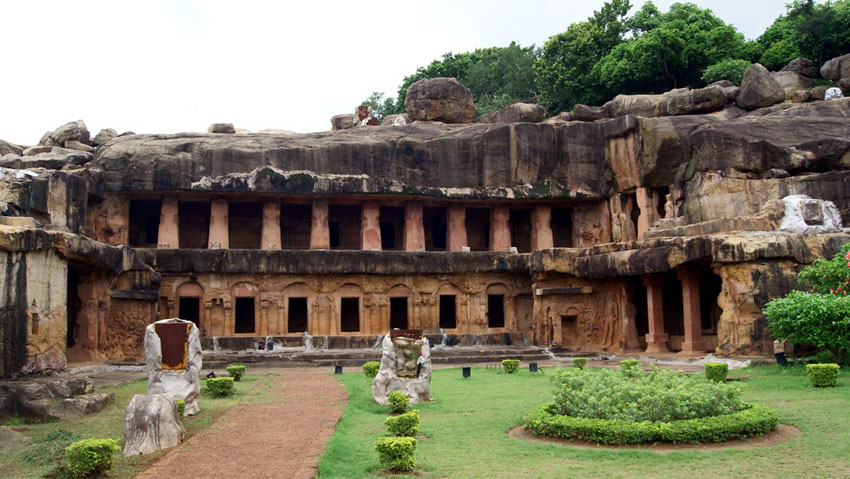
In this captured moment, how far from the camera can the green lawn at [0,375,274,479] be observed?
868cm

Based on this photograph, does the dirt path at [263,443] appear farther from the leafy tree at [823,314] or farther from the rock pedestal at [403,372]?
the leafy tree at [823,314]

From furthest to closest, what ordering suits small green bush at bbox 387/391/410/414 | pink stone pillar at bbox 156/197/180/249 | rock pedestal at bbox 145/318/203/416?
1. pink stone pillar at bbox 156/197/180/249
2. rock pedestal at bbox 145/318/203/416
3. small green bush at bbox 387/391/410/414

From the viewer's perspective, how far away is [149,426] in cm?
955

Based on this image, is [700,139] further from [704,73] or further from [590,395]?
[590,395]

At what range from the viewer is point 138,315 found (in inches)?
922

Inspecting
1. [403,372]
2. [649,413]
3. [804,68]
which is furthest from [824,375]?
[804,68]

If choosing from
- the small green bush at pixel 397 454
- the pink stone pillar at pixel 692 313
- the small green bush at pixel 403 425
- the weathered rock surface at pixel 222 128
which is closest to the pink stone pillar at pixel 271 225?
the weathered rock surface at pixel 222 128

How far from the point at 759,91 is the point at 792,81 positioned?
4.59m

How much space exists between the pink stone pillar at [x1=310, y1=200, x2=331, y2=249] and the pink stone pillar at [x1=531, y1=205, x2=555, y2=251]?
905 centimetres

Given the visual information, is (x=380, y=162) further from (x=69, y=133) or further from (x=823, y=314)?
(x=823, y=314)

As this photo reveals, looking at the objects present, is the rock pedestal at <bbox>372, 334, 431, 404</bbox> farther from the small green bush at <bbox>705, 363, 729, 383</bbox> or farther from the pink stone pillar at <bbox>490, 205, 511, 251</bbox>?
the pink stone pillar at <bbox>490, 205, 511, 251</bbox>

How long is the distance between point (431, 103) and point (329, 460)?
90.1ft

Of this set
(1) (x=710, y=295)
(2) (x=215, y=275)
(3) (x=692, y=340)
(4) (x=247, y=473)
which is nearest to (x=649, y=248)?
(3) (x=692, y=340)

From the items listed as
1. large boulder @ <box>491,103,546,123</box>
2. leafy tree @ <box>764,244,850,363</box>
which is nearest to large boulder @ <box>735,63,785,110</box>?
large boulder @ <box>491,103,546,123</box>
